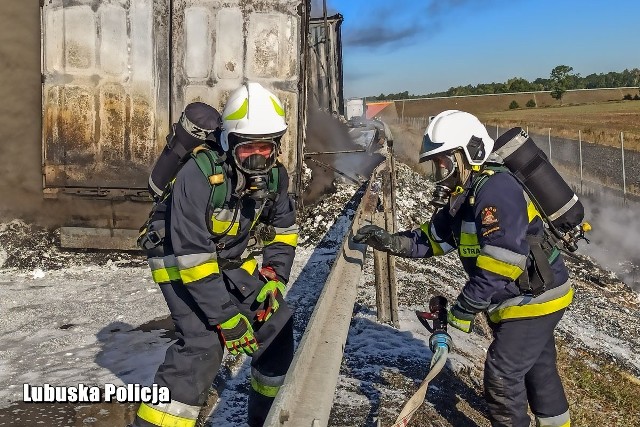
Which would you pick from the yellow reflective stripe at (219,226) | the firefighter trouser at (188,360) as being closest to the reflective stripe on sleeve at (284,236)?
the firefighter trouser at (188,360)

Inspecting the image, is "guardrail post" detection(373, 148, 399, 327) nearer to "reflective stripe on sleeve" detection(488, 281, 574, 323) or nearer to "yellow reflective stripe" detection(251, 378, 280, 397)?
"reflective stripe on sleeve" detection(488, 281, 574, 323)

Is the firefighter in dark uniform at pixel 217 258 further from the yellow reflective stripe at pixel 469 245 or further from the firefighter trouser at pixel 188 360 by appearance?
the yellow reflective stripe at pixel 469 245

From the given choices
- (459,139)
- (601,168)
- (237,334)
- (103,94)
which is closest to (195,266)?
(237,334)

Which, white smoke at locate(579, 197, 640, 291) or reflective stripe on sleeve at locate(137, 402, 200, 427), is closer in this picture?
reflective stripe on sleeve at locate(137, 402, 200, 427)

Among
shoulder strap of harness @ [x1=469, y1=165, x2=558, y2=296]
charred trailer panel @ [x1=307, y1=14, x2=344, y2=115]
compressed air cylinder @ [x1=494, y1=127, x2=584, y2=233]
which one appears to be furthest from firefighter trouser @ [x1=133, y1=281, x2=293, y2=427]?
charred trailer panel @ [x1=307, y1=14, x2=344, y2=115]

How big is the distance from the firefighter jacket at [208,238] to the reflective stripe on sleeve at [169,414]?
0.48 m

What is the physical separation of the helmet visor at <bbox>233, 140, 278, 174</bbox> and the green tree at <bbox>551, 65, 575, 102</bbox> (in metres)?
80.8

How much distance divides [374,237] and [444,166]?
2.51 feet

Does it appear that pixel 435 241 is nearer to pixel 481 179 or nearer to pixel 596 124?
pixel 481 179

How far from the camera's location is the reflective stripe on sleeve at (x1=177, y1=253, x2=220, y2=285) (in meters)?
3.37

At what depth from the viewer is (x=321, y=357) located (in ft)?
10.3

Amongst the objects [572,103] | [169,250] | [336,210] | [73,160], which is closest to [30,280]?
[73,160]

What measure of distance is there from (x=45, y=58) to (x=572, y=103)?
260 ft

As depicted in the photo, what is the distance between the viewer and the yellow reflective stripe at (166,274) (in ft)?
12.0
